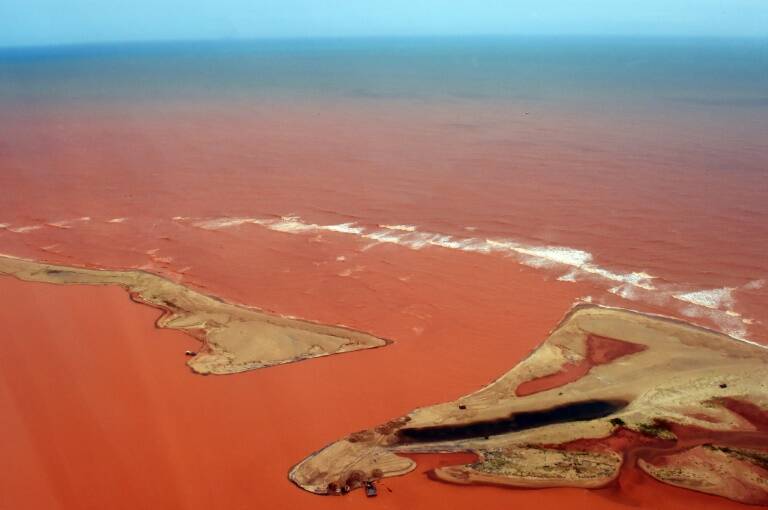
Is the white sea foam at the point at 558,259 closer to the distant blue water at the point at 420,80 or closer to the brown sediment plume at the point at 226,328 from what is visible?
the brown sediment plume at the point at 226,328

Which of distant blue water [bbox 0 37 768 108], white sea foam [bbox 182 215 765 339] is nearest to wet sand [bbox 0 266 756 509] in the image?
white sea foam [bbox 182 215 765 339]

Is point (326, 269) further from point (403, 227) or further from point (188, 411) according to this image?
point (188, 411)

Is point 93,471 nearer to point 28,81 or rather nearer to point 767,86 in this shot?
point 767,86

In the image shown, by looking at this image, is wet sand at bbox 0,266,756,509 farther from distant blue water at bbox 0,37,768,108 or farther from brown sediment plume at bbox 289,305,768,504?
distant blue water at bbox 0,37,768,108

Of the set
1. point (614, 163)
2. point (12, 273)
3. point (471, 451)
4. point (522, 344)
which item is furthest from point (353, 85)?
point (471, 451)

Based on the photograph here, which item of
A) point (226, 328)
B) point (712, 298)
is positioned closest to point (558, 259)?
point (712, 298)
